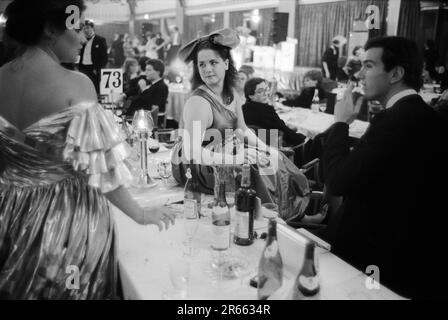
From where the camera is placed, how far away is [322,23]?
10016 millimetres

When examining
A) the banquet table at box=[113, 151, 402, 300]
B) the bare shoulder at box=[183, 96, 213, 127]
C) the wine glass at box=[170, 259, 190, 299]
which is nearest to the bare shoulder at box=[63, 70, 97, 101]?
the banquet table at box=[113, 151, 402, 300]

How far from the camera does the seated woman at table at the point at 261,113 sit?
3984mm

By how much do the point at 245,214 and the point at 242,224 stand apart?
41mm

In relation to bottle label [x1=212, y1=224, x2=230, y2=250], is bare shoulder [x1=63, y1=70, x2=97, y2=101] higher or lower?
higher

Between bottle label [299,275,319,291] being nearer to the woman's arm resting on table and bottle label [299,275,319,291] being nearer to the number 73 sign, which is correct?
the woman's arm resting on table

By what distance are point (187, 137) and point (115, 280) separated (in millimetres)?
869

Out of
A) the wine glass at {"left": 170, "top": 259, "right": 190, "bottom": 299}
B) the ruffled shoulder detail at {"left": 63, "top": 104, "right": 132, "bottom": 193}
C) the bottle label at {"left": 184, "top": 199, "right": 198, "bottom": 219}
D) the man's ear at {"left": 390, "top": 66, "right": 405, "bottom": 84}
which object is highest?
the man's ear at {"left": 390, "top": 66, "right": 405, "bottom": 84}

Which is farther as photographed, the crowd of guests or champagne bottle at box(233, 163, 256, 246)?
champagne bottle at box(233, 163, 256, 246)

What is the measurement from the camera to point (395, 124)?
1463 mm

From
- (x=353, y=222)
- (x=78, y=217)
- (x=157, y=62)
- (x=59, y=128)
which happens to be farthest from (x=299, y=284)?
(x=157, y=62)

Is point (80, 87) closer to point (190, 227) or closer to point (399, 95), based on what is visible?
point (190, 227)

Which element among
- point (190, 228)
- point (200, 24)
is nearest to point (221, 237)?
point (190, 228)

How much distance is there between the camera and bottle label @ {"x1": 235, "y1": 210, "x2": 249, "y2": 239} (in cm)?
145
